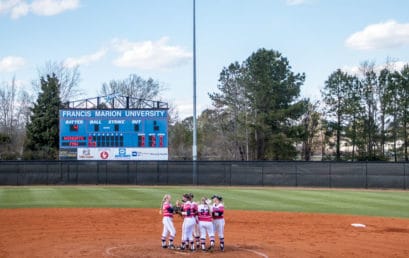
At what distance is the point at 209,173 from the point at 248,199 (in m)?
10.9

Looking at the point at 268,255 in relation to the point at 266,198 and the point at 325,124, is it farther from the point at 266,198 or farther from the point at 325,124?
the point at 325,124

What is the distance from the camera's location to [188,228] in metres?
15.4

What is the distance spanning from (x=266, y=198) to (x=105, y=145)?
43.6 feet

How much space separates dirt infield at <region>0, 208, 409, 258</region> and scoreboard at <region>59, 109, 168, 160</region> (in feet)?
→ 45.9

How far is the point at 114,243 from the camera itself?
16.8 metres

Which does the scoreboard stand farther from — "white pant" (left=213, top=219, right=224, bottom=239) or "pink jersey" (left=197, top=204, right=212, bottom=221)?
"pink jersey" (left=197, top=204, right=212, bottom=221)

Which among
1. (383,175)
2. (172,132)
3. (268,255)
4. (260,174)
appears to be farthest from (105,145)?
(172,132)

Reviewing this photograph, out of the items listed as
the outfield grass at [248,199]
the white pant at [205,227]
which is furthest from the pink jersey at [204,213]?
the outfield grass at [248,199]

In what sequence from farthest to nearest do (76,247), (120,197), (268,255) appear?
(120,197) → (76,247) → (268,255)

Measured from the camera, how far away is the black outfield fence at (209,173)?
40.5 metres

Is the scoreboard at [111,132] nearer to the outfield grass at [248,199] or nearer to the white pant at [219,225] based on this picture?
the outfield grass at [248,199]

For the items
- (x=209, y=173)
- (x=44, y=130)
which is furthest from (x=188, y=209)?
(x=44, y=130)

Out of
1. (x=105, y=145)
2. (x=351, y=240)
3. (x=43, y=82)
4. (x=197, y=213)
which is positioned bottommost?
(x=351, y=240)

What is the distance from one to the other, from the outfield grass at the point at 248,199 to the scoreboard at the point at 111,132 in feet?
9.12
